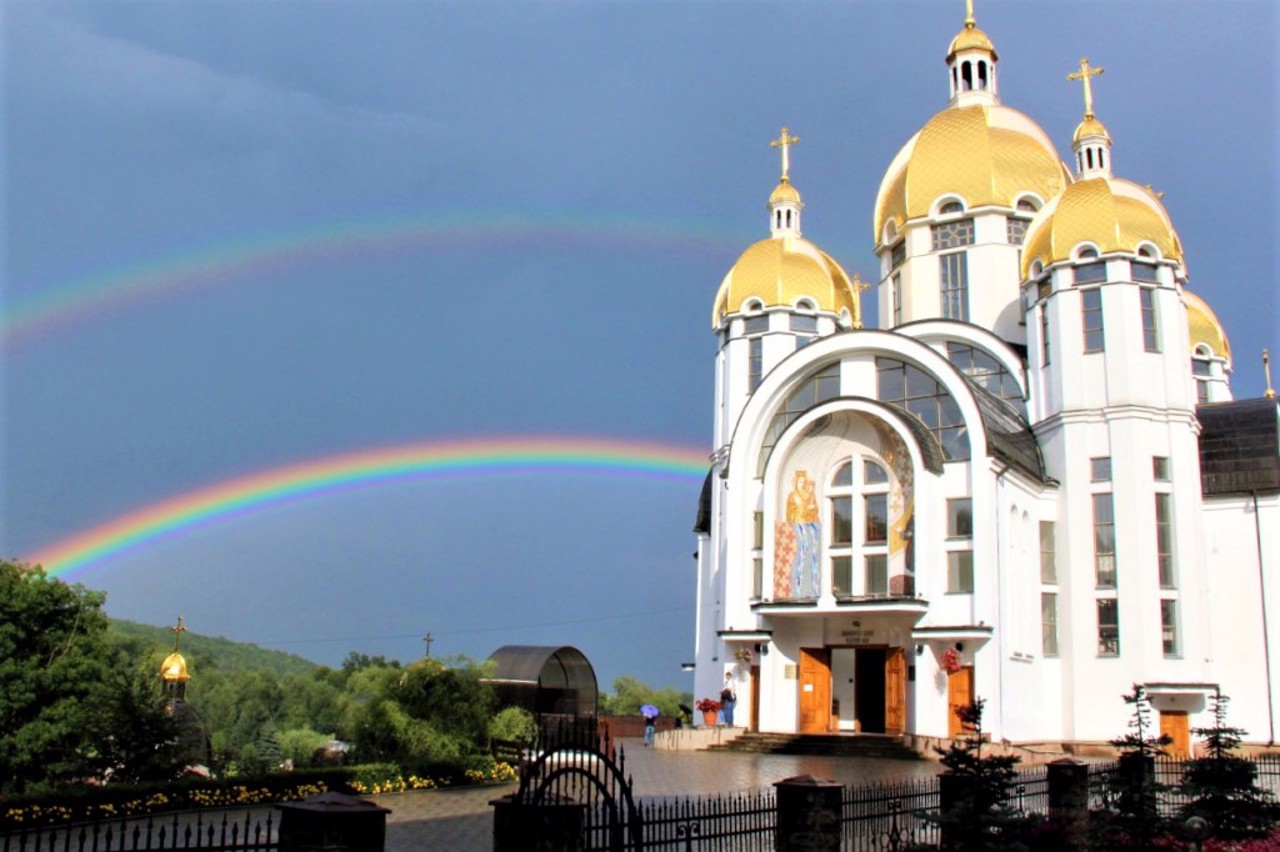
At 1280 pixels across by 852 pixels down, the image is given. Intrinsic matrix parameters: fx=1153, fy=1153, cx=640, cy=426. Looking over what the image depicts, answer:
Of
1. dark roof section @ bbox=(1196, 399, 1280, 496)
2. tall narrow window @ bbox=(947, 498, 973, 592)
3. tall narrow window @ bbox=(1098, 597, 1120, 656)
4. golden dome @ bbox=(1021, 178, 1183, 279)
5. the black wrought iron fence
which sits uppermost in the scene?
golden dome @ bbox=(1021, 178, 1183, 279)

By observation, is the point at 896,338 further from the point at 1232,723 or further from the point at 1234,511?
the point at 1232,723

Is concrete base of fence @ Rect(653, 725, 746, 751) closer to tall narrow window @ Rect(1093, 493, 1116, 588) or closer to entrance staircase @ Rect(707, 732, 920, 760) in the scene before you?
entrance staircase @ Rect(707, 732, 920, 760)

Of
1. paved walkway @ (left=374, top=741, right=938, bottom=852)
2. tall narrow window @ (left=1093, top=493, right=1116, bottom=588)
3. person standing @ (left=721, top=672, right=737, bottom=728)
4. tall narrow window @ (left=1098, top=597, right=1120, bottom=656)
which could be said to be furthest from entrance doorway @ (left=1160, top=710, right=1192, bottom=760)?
person standing @ (left=721, top=672, right=737, bottom=728)

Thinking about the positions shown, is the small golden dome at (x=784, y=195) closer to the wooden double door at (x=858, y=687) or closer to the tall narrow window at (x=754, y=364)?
the tall narrow window at (x=754, y=364)

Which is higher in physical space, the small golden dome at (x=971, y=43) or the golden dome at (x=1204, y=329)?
the small golden dome at (x=971, y=43)

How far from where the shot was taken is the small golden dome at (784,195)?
136 feet

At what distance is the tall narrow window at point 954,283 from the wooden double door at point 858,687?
12.0 meters

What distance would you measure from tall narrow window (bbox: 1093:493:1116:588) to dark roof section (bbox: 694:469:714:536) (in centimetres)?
1406

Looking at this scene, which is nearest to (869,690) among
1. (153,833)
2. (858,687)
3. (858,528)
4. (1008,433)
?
(858,687)

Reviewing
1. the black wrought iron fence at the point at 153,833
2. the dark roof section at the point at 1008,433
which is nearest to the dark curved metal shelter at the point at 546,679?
the dark roof section at the point at 1008,433

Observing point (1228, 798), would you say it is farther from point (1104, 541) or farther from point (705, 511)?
point (705, 511)

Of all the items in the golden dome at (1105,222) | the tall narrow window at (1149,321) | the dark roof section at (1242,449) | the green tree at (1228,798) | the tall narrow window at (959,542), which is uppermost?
the golden dome at (1105,222)

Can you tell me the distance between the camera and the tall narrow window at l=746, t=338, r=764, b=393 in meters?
38.4

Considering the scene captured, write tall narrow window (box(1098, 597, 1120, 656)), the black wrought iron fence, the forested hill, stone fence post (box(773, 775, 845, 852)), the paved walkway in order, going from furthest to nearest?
the forested hill → tall narrow window (box(1098, 597, 1120, 656)) → the paved walkway → the black wrought iron fence → stone fence post (box(773, 775, 845, 852))
